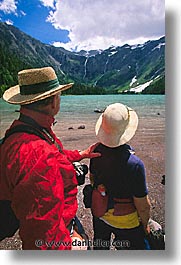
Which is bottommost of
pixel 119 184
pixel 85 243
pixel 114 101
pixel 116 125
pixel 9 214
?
pixel 85 243

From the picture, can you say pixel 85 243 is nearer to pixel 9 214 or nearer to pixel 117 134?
pixel 9 214

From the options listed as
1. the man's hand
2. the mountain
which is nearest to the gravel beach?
the man's hand

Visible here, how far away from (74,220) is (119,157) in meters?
0.37

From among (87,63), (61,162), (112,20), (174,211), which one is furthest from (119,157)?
(112,20)

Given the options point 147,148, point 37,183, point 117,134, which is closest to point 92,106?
point 117,134

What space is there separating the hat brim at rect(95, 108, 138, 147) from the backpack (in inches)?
10.5

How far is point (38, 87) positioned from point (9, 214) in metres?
0.61

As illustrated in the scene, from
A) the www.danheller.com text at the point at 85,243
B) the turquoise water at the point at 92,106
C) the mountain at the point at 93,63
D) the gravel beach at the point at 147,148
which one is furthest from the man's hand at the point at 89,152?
the www.danheller.com text at the point at 85,243

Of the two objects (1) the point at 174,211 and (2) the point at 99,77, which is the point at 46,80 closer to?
(2) the point at 99,77

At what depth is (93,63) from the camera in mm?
2105

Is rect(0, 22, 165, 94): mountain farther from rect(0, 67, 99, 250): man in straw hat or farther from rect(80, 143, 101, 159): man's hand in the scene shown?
rect(80, 143, 101, 159): man's hand

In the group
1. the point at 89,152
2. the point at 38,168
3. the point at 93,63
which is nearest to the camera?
the point at 38,168

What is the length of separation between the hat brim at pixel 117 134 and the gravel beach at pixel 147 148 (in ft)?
0.12

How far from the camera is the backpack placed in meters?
1.85
